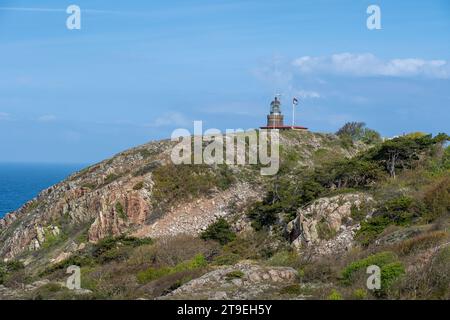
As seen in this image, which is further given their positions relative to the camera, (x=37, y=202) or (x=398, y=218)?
(x=37, y=202)

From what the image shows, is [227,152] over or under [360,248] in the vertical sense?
A: over

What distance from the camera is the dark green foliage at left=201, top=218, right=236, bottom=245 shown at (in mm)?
32344

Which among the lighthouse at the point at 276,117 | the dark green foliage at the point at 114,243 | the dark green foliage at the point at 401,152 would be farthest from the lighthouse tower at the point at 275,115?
the dark green foliage at the point at 114,243

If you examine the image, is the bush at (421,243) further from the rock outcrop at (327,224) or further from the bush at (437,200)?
the rock outcrop at (327,224)

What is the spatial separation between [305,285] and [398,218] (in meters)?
9.14

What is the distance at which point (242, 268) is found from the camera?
21.4 meters

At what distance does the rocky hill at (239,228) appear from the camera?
19.6m

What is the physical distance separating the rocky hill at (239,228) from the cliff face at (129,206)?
0.09 m

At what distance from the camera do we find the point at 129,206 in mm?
37844

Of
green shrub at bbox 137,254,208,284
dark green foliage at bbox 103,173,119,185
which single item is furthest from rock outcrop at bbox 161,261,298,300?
dark green foliage at bbox 103,173,119,185

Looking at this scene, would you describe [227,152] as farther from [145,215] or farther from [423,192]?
[423,192]
